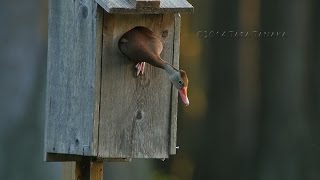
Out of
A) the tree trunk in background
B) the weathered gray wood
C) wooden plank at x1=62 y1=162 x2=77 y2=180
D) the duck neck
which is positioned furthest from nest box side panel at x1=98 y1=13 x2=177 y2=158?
the tree trunk in background

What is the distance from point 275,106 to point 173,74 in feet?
9.30

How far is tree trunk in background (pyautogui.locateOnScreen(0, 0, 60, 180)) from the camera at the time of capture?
7.32m

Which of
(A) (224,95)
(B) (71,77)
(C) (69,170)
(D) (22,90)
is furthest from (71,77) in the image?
(A) (224,95)

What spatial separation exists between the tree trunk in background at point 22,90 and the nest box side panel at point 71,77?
77.6 inches

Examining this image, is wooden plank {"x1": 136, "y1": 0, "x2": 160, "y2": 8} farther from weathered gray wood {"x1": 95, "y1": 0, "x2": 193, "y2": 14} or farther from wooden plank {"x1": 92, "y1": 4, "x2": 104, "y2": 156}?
wooden plank {"x1": 92, "y1": 4, "x2": 104, "y2": 156}

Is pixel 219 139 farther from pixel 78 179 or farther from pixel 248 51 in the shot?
pixel 78 179

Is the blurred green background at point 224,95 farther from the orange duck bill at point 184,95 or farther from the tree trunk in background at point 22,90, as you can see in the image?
the orange duck bill at point 184,95

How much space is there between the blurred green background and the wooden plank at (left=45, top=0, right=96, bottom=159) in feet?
6.53

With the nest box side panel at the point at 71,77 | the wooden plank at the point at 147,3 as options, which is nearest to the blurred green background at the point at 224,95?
the nest box side panel at the point at 71,77

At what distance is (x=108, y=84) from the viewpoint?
507 cm

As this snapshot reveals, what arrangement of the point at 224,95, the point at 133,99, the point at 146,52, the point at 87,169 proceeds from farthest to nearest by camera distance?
the point at 224,95 → the point at 87,169 → the point at 133,99 → the point at 146,52

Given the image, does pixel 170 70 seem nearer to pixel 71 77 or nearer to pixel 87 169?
pixel 71 77

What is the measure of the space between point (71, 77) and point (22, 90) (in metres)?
2.24

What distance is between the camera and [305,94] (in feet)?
25.3
